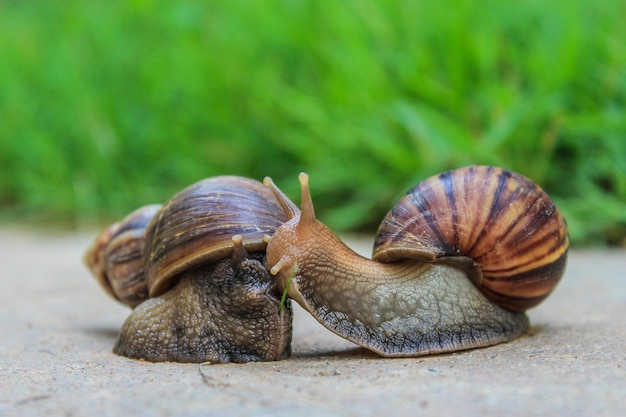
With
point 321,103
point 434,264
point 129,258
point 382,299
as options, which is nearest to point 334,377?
point 382,299

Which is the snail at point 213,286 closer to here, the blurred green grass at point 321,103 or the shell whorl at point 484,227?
the shell whorl at point 484,227

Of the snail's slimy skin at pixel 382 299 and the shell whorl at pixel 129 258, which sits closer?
the snail's slimy skin at pixel 382 299

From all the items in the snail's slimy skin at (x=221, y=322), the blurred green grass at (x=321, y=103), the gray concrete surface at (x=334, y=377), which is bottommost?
the gray concrete surface at (x=334, y=377)

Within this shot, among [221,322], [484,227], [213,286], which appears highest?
[484,227]

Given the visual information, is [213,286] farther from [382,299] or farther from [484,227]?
[484,227]

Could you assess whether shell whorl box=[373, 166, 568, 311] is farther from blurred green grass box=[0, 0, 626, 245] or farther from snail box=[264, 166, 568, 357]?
blurred green grass box=[0, 0, 626, 245]

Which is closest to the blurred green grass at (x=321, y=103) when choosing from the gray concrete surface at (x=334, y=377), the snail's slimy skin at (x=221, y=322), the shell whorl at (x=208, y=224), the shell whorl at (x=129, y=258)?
the gray concrete surface at (x=334, y=377)

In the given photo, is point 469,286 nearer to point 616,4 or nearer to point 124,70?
point 616,4

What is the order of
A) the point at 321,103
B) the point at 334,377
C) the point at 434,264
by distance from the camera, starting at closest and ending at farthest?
the point at 334,377, the point at 434,264, the point at 321,103

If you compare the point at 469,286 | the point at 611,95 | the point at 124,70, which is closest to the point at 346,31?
the point at 611,95
